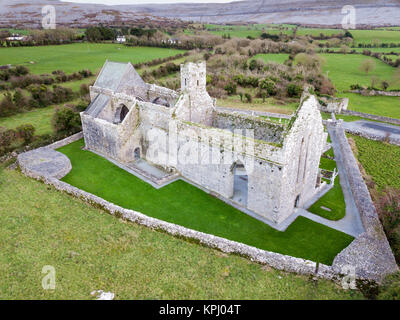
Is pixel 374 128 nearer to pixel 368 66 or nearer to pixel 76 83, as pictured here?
pixel 368 66

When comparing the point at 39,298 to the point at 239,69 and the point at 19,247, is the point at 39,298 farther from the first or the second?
the point at 239,69

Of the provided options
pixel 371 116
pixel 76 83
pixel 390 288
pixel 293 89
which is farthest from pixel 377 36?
pixel 390 288

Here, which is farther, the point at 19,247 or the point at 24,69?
the point at 24,69

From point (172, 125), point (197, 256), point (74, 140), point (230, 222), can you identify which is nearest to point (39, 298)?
point (197, 256)

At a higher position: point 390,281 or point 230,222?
point 390,281

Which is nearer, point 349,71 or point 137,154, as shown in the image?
point 137,154

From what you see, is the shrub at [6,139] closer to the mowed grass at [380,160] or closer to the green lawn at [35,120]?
the green lawn at [35,120]
